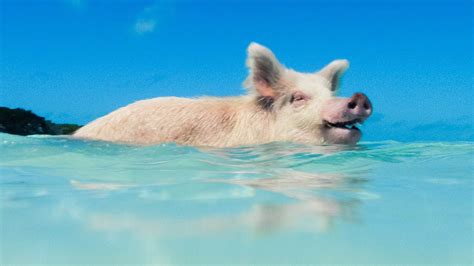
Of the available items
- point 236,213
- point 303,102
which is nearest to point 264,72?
point 303,102

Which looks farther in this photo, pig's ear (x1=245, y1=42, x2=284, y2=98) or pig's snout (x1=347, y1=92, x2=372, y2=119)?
pig's ear (x1=245, y1=42, x2=284, y2=98)

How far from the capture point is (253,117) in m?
7.40

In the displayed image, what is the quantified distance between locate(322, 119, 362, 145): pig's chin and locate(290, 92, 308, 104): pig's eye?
1.66 feet

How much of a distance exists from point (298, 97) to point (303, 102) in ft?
0.41

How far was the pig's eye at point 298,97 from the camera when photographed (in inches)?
286


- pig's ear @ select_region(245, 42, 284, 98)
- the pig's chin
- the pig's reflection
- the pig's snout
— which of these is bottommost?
the pig's reflection

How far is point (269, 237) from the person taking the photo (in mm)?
2209

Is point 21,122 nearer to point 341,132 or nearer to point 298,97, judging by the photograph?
point 298,97

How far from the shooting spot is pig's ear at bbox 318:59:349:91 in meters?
A: 8.27

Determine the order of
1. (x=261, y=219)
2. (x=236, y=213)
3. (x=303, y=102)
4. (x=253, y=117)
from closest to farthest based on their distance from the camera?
(x=261, y=219), (x=236, y=213), (x=303, y=102), (x=253, y=117)

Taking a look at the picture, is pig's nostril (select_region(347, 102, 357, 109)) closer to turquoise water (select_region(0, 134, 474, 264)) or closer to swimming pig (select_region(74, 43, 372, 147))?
swimming pig (select_region(74, 43, 372, 147))

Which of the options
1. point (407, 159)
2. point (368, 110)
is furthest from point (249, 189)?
point (368, 110)

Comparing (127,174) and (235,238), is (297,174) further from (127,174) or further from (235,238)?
(235,238)

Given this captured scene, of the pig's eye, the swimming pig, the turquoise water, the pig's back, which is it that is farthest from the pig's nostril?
the pig's back
